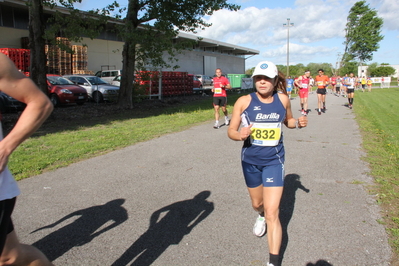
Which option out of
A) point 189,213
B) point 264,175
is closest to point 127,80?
point 189,213

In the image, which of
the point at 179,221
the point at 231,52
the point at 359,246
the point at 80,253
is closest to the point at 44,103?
the point at 80,253

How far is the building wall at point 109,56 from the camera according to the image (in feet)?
93.7

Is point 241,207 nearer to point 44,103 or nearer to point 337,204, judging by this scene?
point 337,204

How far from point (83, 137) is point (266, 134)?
7.59 metres

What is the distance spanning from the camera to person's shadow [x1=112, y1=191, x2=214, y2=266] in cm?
346

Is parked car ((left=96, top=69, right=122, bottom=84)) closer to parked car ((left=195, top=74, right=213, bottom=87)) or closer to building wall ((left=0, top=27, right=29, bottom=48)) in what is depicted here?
building wall ((left=0, top=27, right=29, bottom=48))

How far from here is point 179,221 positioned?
4.28 m

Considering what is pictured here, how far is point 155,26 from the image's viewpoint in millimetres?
16266

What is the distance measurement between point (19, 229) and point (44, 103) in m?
2.77

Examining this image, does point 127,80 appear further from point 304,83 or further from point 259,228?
point 259,228

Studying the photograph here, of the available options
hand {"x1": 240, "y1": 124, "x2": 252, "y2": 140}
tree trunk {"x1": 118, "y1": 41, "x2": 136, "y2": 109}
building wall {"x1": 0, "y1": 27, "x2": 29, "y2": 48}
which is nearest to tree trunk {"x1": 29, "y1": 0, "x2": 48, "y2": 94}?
tree trunk {"x1": 118, "y1": 41, "x2": 136, "y2": 109}

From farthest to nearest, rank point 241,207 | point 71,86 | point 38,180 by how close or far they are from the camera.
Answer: point 71,86 → point 38,180 → point 241,207

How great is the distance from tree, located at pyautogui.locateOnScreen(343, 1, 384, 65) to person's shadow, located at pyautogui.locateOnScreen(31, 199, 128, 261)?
72718 millimetres

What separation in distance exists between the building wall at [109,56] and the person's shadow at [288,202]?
12.9 metres
